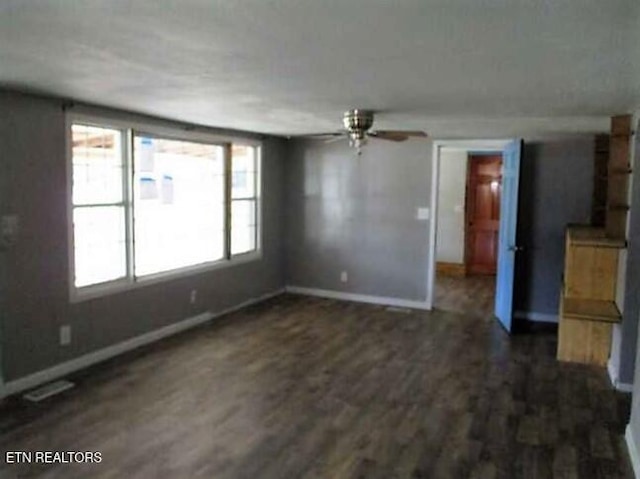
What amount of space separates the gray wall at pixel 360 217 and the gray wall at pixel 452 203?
2363mm

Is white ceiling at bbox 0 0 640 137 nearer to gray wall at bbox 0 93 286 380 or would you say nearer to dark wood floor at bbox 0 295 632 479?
gray wall at bbox 0 93 286 380

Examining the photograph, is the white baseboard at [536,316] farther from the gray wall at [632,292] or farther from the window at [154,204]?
the window at [154,204]

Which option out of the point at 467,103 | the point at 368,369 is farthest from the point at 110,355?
the point at 467,103

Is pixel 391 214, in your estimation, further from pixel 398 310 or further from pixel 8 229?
pixel 8 229

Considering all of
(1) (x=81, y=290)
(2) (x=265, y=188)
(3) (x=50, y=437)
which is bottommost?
(3) (x=50, y=437)

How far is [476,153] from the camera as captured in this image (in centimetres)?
880

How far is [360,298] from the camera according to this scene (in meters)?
7.00

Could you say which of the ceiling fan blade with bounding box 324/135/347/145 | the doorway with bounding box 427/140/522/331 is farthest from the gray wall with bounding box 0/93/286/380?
the doorway with bounding box 427/140/522/331

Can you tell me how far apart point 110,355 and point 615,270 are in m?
4.37

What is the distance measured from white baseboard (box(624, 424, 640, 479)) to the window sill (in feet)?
12.9

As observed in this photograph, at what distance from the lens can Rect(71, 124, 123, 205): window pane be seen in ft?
14.2

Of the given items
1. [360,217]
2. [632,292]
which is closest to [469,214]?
[360,217]

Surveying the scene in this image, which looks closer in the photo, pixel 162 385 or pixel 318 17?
pixel 318 17

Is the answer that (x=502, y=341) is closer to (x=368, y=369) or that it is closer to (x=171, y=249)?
(x=368, y=369)
